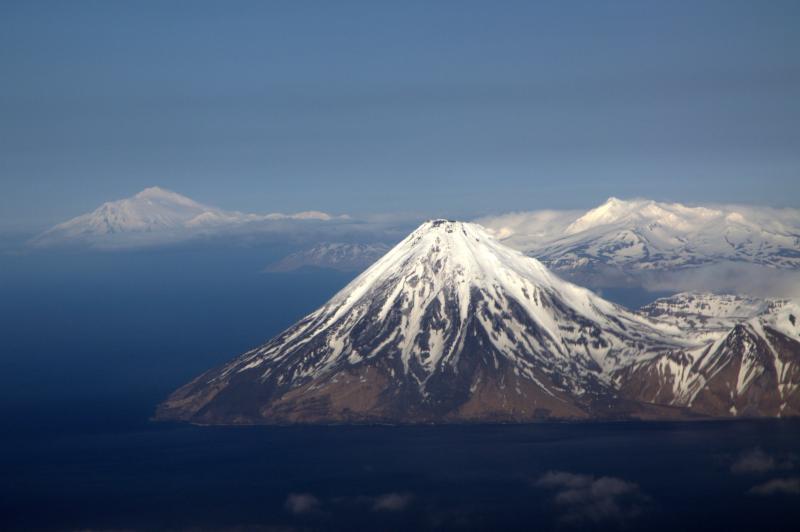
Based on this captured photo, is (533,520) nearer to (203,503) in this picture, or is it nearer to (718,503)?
(718,503)

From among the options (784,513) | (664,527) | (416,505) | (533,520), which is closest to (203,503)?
(416,505)

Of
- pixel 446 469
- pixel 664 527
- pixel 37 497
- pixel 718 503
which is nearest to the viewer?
pixel 664 527

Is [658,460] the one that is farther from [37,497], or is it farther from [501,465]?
[37,497]

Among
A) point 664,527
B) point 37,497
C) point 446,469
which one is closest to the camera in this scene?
point 664,527

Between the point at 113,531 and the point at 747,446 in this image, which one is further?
the point at 747,446

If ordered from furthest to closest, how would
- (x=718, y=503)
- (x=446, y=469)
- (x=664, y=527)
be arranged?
(x=446, y=469), (x=718, y=503), (x=664, y=527)

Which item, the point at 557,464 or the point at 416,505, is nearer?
the point at 416,505

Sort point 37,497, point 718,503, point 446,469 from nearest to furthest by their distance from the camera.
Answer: point 718,503
point 37,497
point 446,469

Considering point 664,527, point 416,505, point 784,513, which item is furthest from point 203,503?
point 784,513
